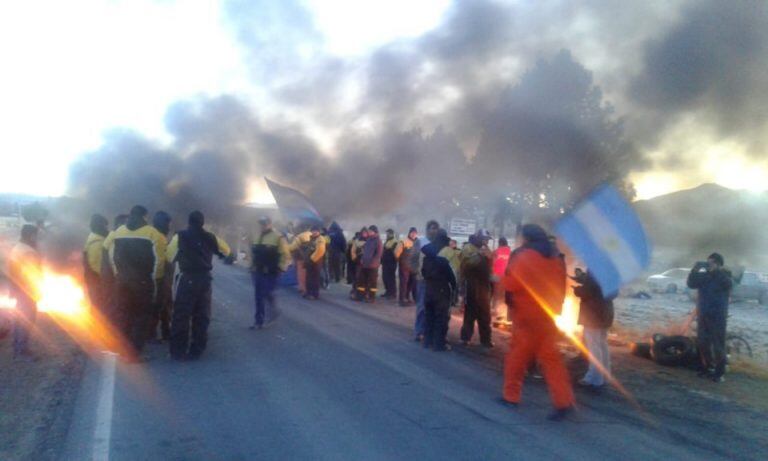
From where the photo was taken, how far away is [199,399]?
560 centimetres

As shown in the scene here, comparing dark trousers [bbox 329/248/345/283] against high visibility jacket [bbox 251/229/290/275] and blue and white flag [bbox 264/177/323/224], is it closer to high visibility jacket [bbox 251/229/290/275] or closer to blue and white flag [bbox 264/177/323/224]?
blue and white flag [bbox 264/177/323/224]

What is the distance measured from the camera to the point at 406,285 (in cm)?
1402

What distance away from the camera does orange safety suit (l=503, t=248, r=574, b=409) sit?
557 centimetres

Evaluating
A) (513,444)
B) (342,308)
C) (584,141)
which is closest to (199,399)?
(513,444)

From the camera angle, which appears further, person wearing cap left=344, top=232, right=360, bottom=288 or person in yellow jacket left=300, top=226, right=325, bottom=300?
person wearing cap left=344, top=232, right=360, bottom=288

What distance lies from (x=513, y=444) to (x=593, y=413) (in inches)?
55.8

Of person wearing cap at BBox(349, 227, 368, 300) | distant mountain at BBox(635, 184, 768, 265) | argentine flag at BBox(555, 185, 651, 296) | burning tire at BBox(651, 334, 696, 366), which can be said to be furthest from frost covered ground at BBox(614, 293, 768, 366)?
person wearing cap at BBox(349, 227, 368, 300)

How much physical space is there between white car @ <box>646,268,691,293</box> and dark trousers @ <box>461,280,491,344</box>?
56.0ft

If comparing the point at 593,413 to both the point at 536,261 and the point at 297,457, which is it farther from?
the point at 297,457

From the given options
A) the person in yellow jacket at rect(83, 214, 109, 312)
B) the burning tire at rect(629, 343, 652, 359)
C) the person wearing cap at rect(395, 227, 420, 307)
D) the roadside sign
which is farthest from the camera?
the roadside sign

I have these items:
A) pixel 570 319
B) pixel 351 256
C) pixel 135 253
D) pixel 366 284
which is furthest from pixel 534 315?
pixel 351 256

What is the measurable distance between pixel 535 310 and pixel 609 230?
542 inches

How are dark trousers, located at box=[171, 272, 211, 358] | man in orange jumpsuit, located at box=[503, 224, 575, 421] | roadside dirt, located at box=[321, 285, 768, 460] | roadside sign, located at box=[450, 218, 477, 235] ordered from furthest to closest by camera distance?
roadside sign, located at box=[450, 218, 477, 235] < dark trousers, located at box=[171, 272, 211, 358] < man in orange jumpsuit, located at box=[503, 224, 575, 421] < roadside dirt, located at box=[321, 285, 768, 460]

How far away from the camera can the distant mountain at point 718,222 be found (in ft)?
53.2
